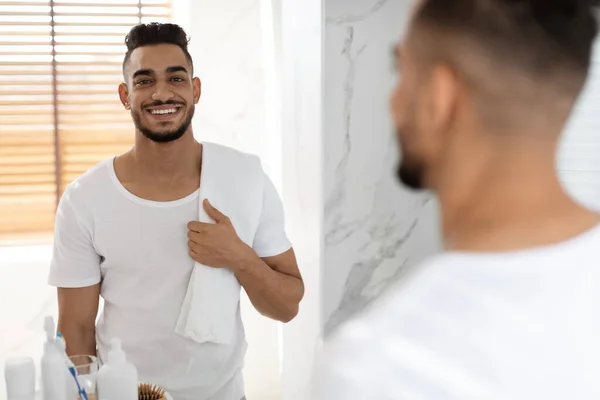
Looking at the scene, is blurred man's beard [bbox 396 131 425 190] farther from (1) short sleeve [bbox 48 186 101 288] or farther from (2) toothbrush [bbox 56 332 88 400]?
(1) short sleeve [bbox 48 186 101 288]

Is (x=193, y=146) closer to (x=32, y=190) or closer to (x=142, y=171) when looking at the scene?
(x=142, y=171)

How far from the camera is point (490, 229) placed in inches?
17.9

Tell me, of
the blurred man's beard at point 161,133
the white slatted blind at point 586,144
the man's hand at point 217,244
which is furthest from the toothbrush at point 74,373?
the white slatted blind at point 586,144

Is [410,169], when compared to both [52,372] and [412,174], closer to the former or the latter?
[412,174]

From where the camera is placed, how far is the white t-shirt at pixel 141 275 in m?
1.56

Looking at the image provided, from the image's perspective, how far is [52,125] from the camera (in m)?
2.38

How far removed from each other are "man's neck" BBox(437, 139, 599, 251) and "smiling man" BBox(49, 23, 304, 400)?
1.13 meters

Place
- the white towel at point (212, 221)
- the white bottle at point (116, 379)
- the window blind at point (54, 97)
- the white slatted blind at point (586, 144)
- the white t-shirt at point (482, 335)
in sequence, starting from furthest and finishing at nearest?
the window blind at point (54, 97) < the white slatted blind at point (586, 144) < the white towel at point (212, 221) < the white bottle at point (116, 379) < the white t-shirt at point (482, 335)

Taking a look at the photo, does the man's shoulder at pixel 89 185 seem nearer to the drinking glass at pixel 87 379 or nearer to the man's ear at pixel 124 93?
the man's ear at pixel 124 93

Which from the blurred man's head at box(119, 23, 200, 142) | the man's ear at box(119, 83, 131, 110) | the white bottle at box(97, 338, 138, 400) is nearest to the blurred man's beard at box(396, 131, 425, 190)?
the white bottle at box(97, 338, 138, 400)

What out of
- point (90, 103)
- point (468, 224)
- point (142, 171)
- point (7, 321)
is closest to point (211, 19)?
point (90, 103)

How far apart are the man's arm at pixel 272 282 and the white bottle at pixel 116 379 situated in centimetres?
37

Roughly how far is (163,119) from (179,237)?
0.85ft

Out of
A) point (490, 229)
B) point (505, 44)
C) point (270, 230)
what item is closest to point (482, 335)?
point (490, 229)
